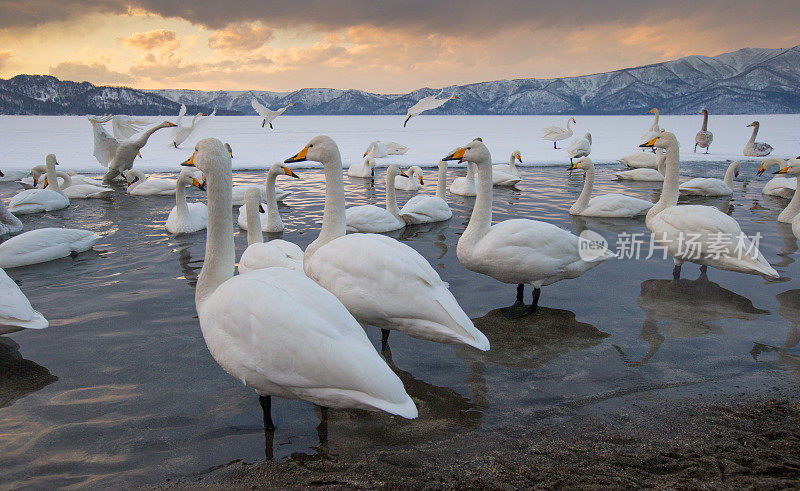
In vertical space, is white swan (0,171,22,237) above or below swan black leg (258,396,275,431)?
above

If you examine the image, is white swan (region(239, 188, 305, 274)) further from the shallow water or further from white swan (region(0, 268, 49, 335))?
white swan (region(0, 268, 49, 335))

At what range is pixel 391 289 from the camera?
3.96 m

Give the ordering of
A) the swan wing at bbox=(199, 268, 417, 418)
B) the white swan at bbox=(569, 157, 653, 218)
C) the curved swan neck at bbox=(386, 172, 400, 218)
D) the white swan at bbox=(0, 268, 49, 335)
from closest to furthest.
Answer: the swan wing at bbox=(199, 268, 417, 418), the white swan at bbox=(0, 268, 49, 335), the curved swan neck at bbox=(386, 172, 400, 218), the white swan at bbox=(569, 157, 653, 218)

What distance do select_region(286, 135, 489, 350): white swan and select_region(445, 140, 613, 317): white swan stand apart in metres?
1.28

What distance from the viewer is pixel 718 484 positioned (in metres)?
2.72

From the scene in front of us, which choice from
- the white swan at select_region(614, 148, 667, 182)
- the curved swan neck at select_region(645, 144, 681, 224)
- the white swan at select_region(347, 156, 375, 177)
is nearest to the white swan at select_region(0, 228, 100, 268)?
the curved swan neck at select_region(645, 144, 681, 224)

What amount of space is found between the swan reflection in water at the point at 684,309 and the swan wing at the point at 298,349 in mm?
2604

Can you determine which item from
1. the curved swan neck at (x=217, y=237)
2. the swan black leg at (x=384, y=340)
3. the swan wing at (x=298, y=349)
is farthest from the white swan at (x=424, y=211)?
the swan wing at (x=298, y=349)

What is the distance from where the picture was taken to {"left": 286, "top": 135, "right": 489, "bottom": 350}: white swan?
387 centimetres

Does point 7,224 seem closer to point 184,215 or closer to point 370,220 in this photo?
point 184,215

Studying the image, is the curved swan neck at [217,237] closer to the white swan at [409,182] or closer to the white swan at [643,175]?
the white swan at [409,182]

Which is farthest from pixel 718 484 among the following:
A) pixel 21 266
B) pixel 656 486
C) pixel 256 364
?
pixel 21 266

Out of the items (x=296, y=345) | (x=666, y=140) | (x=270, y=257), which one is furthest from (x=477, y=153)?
(x=296, y=345)

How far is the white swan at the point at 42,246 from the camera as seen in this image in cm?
684
